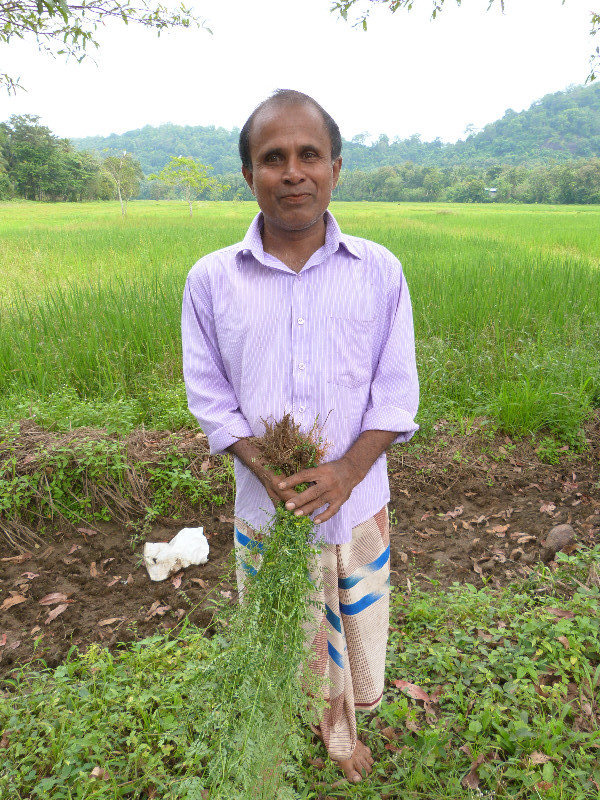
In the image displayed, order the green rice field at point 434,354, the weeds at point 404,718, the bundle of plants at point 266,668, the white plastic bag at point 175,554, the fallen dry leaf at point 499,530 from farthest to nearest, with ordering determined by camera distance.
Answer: the green rice field at point 434,354 < the fallen dry leaf at point 499,530 < the white plastic bag at point 175,554 < the weeds at point 404,718 < the bundle of plants at point 266,668

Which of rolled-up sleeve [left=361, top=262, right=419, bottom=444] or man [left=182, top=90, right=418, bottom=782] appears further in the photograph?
rolled-up sleeve [left=361, top=262, right=419, bottom=444]

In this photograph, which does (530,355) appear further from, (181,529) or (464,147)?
(464,147)

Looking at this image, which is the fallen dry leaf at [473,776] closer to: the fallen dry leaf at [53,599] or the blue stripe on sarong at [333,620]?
the blue stripe on sarong at [333,620]

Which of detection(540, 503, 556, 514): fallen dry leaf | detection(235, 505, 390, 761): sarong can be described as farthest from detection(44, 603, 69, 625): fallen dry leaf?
detection(540, 503, 556, 514): fallen dry leaf

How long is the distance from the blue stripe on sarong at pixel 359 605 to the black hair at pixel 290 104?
1357mm

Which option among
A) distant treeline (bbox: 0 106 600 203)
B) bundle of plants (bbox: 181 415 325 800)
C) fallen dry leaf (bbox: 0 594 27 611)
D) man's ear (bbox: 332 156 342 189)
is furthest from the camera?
distant treeline (bbox: 0 106 600 203)

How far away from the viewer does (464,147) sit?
271ft

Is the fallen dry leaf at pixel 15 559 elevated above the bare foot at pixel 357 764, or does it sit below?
below

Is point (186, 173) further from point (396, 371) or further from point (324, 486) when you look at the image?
point (324, 486)

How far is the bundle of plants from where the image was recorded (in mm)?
1225

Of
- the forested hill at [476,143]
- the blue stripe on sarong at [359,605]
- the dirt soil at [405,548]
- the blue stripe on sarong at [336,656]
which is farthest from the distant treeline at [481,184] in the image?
the blue stripe on sarong at [336,656]

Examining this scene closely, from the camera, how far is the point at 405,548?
10.6 ft

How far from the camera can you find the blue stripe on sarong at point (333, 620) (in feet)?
5.67

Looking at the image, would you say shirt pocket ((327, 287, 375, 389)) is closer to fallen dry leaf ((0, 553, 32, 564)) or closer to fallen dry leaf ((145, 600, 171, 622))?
fallen dry leaf ((145, 600, 171, 622))
